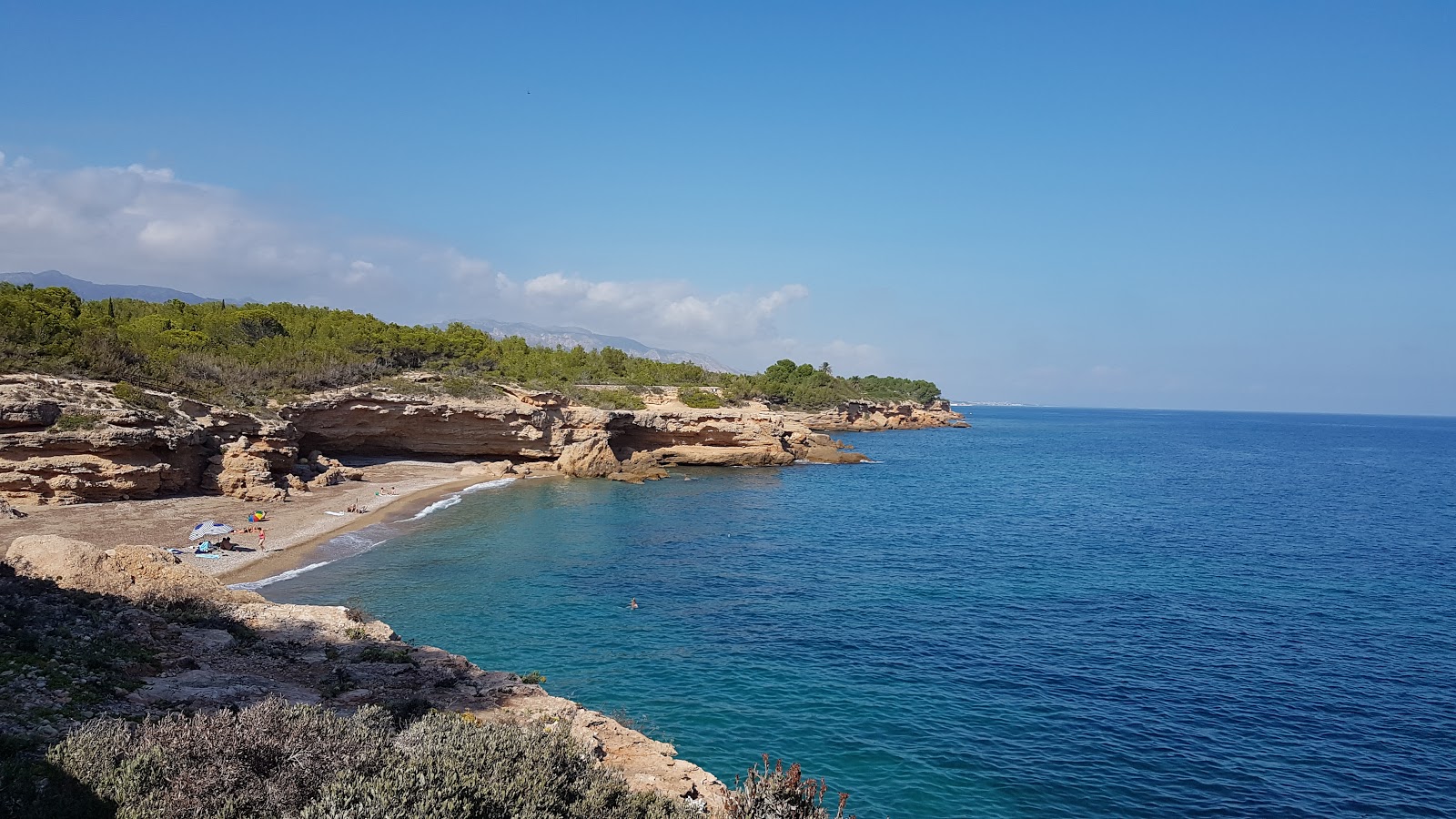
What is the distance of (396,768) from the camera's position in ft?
21.0

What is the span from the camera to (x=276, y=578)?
937 inches

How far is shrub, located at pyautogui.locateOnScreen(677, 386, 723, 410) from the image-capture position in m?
64.7

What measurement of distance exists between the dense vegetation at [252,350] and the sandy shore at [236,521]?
22.9ft

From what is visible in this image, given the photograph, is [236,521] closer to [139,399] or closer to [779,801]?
[139,399]

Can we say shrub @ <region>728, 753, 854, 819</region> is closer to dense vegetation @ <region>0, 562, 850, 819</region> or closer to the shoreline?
dense vegetation @ <region>0, 562, 850, 819</region>

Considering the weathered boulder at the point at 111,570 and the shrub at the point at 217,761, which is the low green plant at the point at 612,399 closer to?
the weathered boulder at the point at 111,570

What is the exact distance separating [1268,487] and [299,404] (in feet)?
214

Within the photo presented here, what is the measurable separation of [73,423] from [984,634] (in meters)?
33.8

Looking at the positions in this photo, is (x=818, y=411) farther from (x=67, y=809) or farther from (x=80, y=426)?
(x=67, y=809)

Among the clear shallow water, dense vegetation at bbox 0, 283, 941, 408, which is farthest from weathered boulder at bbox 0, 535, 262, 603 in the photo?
dense vegetation at bbox 0, 283, 941, 408

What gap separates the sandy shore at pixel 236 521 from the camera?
24.6 m

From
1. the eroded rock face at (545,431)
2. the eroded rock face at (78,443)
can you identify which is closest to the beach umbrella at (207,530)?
the eroded rock face at (78,443)

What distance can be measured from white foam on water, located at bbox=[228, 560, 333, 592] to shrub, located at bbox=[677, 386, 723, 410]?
132ft

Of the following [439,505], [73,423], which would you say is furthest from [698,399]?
[73,423]
